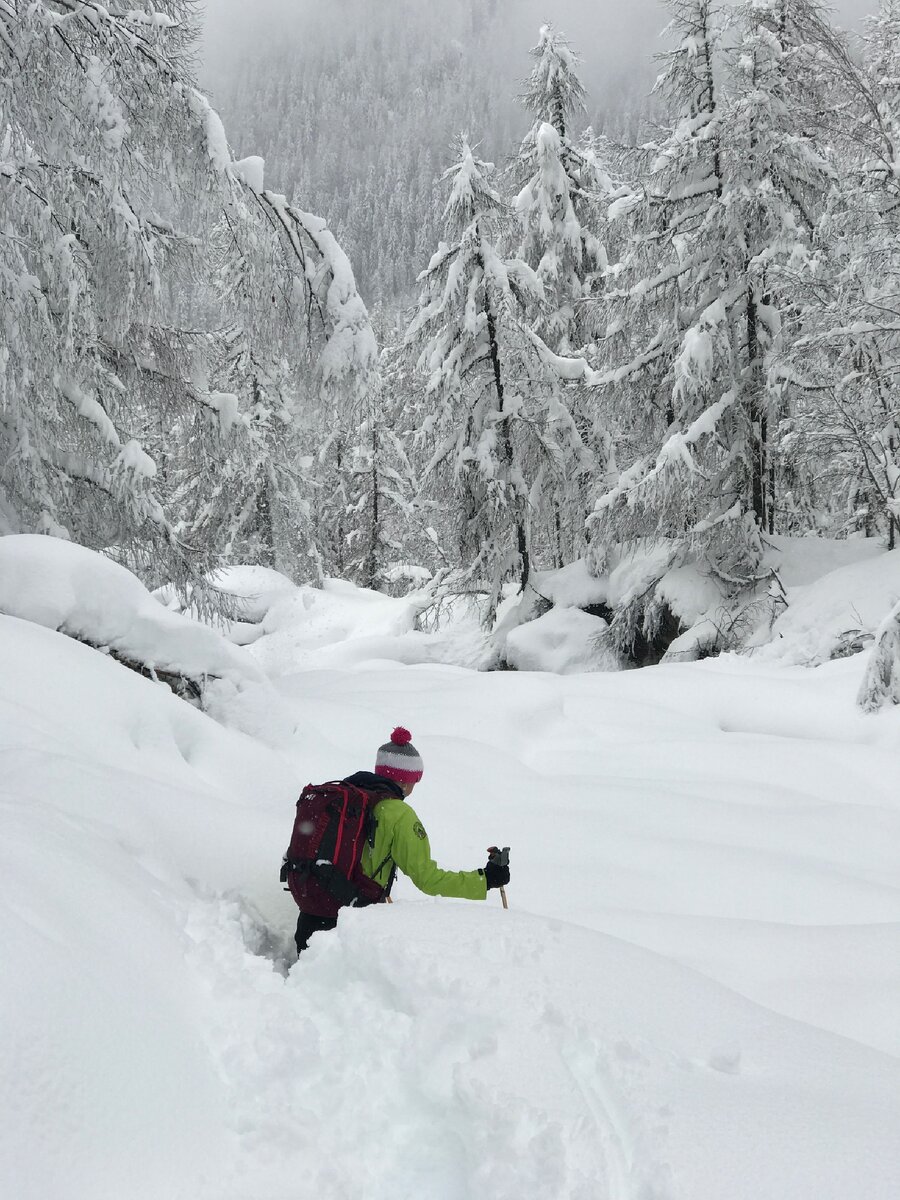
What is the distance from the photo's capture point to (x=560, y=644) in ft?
51.1

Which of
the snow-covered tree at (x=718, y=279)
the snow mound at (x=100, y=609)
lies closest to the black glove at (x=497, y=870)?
the snow mound at (x=100, y=609)

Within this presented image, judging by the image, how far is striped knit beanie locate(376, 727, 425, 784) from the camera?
12.2 feet

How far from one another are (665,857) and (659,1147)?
3365mm

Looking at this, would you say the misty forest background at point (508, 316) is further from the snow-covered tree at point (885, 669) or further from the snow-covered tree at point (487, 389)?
the snow-covered tree at point (885, 669)

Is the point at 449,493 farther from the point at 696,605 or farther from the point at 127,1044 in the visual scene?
the point at 127,1044

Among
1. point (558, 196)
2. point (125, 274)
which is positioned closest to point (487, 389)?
point (558, 196)

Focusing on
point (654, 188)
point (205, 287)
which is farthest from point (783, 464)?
point (205, 287)

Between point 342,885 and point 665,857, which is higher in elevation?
point 342,885

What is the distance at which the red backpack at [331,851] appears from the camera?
334 centimetres

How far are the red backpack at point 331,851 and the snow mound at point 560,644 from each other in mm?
11847

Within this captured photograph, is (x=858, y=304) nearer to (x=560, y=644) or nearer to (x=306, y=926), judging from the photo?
(x=560, y=644)

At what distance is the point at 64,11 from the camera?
575 centimetres

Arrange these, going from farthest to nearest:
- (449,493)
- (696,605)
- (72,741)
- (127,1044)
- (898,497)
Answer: (449,493)
(696,605)
(898,497)
(72,741)
(127,1044)

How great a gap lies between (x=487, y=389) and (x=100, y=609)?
12.6 metres
